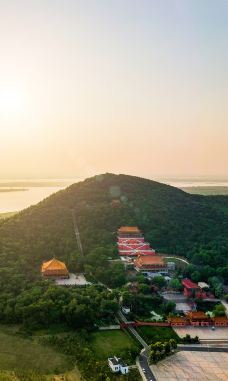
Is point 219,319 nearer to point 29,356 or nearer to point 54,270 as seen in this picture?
point 29,356

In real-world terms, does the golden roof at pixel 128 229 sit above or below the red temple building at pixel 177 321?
above

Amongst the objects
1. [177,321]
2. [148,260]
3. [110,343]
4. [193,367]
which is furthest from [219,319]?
[148,260]

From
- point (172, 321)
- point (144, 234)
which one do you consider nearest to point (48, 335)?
point (172, 321)

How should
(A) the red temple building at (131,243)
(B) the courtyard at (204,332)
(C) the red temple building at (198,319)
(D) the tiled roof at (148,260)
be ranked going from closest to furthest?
(B) the courtyard at (204,332)
(C) the red temple building at (198,319)
(D) the tiled roof at (148,260)
(A) the red temple building at (131,243)

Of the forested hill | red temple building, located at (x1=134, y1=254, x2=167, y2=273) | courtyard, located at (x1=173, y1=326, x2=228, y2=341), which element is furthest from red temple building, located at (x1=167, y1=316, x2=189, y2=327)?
the forested hill

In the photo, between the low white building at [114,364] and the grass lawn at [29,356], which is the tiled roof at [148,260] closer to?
the grass lawn at [29,356]

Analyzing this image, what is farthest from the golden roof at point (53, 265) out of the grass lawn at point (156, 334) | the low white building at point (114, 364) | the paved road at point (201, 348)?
the low white building at point (114, 364)

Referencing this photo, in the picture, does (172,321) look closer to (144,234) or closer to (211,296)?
(211,296)

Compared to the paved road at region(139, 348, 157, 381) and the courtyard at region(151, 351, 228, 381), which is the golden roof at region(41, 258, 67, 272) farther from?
the courtyard at region(151, 351, 228, 381)
